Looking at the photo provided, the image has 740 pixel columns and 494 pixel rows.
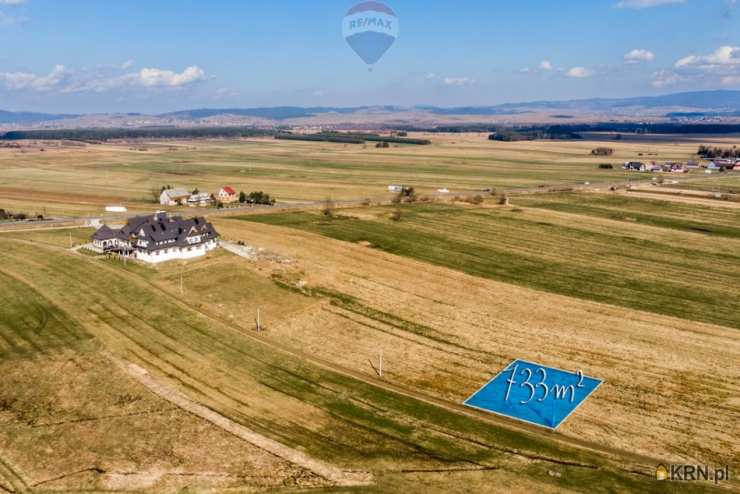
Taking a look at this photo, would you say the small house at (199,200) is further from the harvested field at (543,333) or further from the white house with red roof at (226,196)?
the harvested field at (543,333)

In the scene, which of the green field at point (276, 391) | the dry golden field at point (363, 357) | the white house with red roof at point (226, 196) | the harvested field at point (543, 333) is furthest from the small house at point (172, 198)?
the green field at point (276, 391)

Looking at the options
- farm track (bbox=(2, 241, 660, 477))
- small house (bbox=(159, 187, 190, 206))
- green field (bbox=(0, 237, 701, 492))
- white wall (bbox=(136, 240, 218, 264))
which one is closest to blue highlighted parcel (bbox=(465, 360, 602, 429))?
farm track (bbox=(2, 241, 660, 477))

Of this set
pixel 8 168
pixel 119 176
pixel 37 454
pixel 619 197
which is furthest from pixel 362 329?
pixel 8 168

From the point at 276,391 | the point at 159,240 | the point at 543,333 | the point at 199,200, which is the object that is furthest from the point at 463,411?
the point at 199,200

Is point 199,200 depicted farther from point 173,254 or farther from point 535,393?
point 535,393

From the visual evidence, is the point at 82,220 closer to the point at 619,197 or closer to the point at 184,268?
the point at 184,268

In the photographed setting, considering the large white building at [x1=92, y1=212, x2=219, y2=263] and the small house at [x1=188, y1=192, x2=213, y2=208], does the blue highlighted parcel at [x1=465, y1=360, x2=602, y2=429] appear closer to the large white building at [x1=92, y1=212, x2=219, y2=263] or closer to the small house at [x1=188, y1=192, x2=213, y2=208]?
the large white building at [x1=92, y1=212, x2=219, y2=263]
